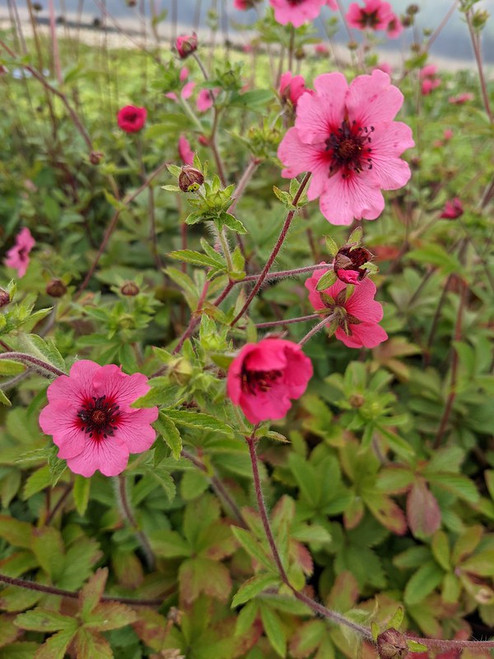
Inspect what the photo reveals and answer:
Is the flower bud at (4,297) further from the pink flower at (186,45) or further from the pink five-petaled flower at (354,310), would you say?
the pink flower at (186,45)

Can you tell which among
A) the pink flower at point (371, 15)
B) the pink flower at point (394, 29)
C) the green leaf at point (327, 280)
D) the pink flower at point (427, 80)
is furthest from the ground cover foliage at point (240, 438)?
the pink flower at point (427, 80)

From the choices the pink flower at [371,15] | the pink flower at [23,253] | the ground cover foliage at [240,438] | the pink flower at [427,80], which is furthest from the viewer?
the pink flower at [427,80]

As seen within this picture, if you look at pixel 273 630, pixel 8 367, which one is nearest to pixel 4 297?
pixel 8 367

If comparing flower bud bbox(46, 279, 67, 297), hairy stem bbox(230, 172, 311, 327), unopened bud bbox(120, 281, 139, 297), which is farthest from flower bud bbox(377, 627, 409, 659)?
flower bud bbox(46, 279, 67, 297)

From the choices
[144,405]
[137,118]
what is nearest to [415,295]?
[137,118]

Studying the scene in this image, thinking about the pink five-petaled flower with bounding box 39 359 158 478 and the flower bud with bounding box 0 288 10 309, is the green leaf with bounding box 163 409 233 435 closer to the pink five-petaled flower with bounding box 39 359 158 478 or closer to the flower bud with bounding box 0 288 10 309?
the pink five-petaled flower with bounding box 39 359 158 478

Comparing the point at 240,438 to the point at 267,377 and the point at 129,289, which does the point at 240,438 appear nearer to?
the point at 267,377

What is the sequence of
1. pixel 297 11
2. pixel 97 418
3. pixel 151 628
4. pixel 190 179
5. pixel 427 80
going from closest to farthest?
pixel 190 179, pixel 97 418, pixel 151 628, pixel 297 11, pixel 427 80
